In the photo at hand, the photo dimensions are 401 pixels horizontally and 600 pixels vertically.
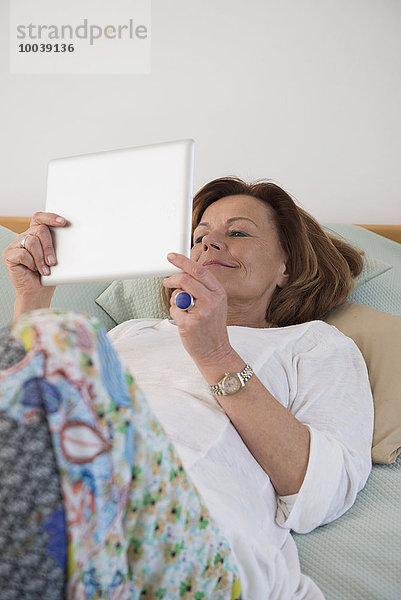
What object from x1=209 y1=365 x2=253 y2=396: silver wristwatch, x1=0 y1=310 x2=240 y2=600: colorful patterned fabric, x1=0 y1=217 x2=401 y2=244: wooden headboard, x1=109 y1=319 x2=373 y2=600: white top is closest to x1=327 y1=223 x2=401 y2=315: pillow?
x1=0 y1=217 x2=401 y2=244: wooden headboard

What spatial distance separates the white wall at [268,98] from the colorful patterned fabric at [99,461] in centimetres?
164

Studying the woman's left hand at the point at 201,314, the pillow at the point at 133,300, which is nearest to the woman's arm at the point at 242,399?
the woman's left hand at the point at 201,314

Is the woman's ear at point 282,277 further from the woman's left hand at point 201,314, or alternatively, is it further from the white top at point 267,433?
the woman's left hand at point 201,314

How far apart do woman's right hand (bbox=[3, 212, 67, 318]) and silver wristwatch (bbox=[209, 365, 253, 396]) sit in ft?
1.39

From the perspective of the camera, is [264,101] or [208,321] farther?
[264,101]

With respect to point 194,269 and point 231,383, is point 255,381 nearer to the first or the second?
point 231,383

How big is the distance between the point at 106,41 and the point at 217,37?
373 millimetres

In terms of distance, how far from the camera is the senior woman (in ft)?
3.04

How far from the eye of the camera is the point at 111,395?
58 centimetres

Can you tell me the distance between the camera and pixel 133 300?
172 cm

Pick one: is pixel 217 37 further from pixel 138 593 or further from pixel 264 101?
pixel 138 593

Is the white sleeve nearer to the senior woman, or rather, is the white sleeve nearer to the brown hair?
the senior woman

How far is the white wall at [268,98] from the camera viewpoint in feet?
6.79

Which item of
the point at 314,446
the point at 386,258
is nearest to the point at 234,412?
Answer: the point at 314,446
